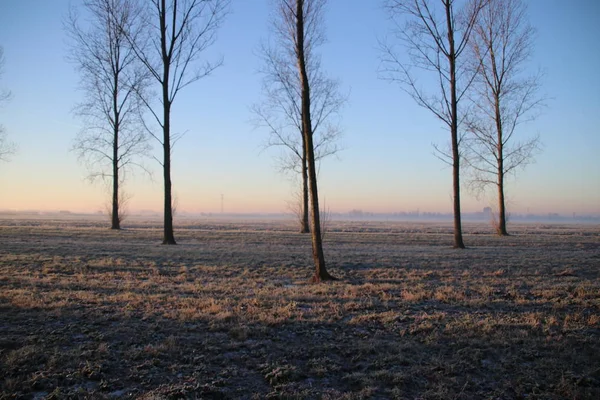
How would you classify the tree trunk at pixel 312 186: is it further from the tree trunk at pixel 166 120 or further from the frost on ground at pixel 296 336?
the tree trunk at pixel 166 120

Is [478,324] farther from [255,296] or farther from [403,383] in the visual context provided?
[255,296]

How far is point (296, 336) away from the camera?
221 inches

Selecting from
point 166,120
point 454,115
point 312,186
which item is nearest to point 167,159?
point 166,120

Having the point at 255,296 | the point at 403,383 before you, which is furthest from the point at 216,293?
the point at 403,383

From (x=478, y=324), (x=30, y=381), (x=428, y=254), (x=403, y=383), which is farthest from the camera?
(x=428, y=254)

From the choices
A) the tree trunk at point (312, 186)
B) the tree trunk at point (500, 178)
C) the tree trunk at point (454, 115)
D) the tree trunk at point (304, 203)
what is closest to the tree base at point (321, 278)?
the tree trunk at point (312, 186)

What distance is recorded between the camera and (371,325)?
6.17 meters

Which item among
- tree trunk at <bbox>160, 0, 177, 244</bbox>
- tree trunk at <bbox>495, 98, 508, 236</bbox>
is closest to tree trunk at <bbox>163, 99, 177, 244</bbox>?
tree trunk at <bbox>160, 0, 177, 244</bbox>

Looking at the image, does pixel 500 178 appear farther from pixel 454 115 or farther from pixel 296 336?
pixel 296 336

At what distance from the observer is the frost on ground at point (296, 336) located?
4055mm

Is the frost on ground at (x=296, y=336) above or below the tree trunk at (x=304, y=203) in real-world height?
below

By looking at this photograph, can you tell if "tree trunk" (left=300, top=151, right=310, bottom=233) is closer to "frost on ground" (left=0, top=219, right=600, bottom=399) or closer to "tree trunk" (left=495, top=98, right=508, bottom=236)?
"tree trunk" (left=495, top=98, right=508, bottom=236)

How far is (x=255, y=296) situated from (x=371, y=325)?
9.54ft

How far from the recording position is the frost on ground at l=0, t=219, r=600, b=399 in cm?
405
